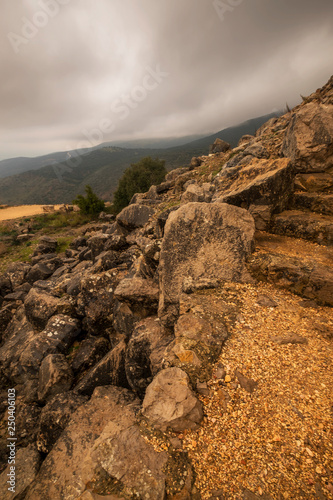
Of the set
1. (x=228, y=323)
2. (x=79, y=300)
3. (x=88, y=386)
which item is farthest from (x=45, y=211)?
(x=228, y=323)

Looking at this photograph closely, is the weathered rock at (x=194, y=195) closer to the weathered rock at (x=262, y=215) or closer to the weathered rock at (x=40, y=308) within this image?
the weathered rock at (x=262, y=215)

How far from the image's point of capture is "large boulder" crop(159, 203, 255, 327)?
20.7ft

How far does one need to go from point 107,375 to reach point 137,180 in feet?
127

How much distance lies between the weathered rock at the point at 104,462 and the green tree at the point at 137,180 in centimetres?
3542

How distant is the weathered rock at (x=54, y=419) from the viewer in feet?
19.1

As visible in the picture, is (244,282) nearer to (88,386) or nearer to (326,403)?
(326,403)

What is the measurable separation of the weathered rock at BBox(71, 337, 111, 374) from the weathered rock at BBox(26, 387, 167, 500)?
2522 mm

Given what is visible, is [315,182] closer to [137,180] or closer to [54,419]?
Answer: [54,419]

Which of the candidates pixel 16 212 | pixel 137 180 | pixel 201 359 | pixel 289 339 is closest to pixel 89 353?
pixel 201 359

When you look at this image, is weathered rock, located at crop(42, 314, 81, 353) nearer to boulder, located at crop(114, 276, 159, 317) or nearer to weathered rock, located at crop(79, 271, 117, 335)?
weathered rock, located at crop(79, 271, 117, 335)

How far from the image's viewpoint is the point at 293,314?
5.04m

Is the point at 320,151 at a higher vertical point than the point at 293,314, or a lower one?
higher

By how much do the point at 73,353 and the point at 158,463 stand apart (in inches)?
259

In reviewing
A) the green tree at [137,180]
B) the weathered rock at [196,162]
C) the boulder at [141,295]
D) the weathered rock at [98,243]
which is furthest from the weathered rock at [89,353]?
the green tree at [137,180]
